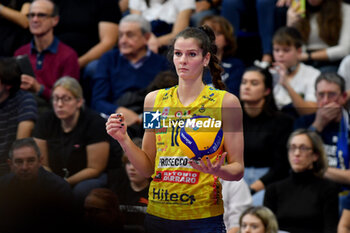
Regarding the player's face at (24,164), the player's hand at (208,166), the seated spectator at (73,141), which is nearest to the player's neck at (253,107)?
the seated spectator at (73,141)

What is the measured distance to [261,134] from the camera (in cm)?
A: 459

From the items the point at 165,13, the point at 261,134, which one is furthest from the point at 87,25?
the point at 261,134

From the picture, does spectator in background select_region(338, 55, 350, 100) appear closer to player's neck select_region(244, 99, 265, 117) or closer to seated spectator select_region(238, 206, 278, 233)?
player's neck select_region(244, 99, 265, 117)

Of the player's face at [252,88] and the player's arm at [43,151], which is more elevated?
the player's face at [252,88]

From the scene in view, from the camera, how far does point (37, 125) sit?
3.62m

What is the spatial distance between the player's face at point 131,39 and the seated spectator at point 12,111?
1130 mm

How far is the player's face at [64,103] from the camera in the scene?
393 cm

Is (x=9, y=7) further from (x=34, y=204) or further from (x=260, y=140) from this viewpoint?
(x=34, y=204)

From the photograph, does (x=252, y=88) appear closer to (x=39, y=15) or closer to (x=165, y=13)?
(x=165, y=13)

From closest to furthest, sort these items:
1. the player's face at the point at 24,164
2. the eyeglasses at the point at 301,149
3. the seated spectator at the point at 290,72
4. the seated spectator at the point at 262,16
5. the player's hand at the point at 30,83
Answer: the player's face at the point at 24,164
the eyeglasses at the point at 301,149
the player's hand at the point at 30,83
the seated spectator at the point at 290,72
the seated spectator at the point at 262,16

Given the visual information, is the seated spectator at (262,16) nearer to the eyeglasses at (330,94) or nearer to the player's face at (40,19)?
the eyeglasses at (330,94)

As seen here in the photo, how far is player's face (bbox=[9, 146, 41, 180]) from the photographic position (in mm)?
3137

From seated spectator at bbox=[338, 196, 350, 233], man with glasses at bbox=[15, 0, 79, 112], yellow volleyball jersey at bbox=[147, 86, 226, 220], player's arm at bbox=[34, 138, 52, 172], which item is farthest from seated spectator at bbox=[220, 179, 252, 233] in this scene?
man with glasses at bbox=[15, 0, 79, 112]

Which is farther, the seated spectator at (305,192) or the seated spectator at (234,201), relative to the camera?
the seated spectator at (305,192)
